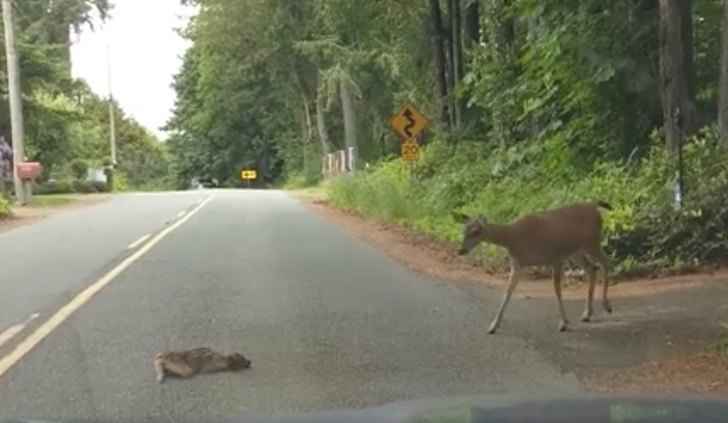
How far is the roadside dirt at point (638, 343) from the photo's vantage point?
315 inches

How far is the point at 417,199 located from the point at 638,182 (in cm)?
1092

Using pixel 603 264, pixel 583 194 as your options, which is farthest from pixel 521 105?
pixel 603 264

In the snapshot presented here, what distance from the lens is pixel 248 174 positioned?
3386 inches

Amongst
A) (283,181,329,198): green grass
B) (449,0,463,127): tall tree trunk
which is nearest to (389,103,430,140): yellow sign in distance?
(449,0,463,127): tall tree trunk

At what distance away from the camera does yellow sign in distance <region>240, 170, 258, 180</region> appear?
86.0 m

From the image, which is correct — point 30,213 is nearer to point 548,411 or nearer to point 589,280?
point 589,280

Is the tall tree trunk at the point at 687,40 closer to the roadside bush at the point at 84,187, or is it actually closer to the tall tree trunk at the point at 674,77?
the tall tree trunk at the point at 674,77

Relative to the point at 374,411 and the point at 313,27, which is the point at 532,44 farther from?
the point at 313,27

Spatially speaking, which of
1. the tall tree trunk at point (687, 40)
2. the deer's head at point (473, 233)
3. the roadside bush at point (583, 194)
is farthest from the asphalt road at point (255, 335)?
the tall tree trunk at point (687, 40)

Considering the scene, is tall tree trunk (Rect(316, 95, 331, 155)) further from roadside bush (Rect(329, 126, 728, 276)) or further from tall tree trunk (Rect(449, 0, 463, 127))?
roadside bush (Rect(329, 126, 728, 276))

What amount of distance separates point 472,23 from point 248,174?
53.9 metres

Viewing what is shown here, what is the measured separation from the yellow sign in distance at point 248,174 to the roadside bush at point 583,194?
175 feet

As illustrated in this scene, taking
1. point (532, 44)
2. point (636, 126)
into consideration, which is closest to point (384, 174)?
point (532, 44)

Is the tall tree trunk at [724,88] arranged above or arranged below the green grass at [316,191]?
above
